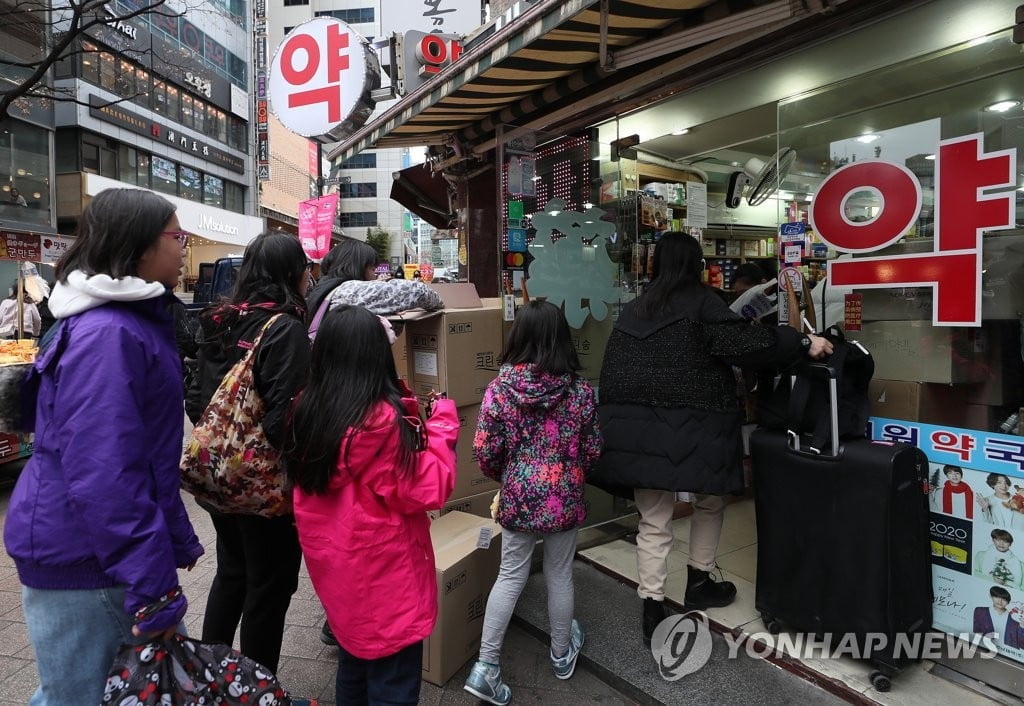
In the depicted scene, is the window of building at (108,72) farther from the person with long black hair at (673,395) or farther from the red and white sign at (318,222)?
the person with long black hair at (673,395)

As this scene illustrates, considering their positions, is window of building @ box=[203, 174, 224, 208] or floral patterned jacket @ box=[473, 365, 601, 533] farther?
window of building @ box=[203, 174, 224, 208]

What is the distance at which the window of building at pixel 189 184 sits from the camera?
2255 cm

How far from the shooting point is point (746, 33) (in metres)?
2.82

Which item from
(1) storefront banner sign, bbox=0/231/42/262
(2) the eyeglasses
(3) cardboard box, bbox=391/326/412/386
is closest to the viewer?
(2) the eyeglasses

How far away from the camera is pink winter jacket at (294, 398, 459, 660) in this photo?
1820mm

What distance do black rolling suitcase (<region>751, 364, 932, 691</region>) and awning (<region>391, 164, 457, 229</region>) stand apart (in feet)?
15.9

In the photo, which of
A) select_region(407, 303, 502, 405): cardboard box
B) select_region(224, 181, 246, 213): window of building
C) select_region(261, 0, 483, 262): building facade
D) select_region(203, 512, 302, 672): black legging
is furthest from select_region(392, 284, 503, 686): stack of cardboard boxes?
select_region(224, 181, 246, 213): window of building

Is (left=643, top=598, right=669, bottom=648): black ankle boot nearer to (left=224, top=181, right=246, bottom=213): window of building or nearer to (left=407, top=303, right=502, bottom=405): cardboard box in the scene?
(left=407, top=303, right=502, bottom=405): cardboard box

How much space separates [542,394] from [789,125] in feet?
6.81

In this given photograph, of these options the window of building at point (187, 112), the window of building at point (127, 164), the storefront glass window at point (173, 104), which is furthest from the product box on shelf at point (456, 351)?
the window of building at point (187, 112)

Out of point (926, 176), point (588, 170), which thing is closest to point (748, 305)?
point (588, 170)

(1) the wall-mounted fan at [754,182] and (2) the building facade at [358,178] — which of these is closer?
(1) the wall-mounted fan at [754,182]

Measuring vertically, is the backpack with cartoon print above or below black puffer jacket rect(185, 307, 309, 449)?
below

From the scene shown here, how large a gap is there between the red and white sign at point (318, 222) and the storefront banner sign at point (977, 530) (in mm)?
9467
